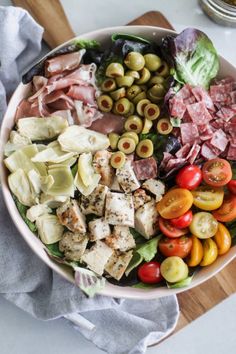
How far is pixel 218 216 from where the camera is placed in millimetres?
1756

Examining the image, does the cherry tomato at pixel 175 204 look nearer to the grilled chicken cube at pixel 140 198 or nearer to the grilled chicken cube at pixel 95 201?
the grilled chicken cube at pixel 140 198

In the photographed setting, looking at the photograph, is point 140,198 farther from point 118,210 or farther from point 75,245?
point 75,245

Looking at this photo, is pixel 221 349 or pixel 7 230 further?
pixel 221 349

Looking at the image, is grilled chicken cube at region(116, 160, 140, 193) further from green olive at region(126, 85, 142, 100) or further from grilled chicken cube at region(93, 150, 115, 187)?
green olive at region(126, 85, 142, 100)

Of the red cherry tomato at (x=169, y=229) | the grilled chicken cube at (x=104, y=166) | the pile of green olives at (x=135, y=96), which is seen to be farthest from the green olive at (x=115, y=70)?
the red cherry tomato at (x=169, y=229)

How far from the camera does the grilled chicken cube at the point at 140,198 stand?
1762mm

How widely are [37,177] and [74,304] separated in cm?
38

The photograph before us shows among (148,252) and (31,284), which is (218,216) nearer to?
(148,252)

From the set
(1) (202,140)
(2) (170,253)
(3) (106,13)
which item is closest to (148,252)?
(2) (170,253)

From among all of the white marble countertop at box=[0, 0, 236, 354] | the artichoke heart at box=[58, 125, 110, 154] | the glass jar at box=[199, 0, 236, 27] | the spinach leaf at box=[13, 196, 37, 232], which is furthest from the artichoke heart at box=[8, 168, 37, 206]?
the glass jar at box=[199, 0, 236, 27]

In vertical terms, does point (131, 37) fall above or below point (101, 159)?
above

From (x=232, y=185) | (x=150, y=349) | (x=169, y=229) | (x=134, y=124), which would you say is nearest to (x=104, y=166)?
(x=134, y=124)

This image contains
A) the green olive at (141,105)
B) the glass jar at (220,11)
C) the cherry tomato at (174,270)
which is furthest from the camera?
the glass jar at (220,11)

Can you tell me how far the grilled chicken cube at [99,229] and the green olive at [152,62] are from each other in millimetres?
466
